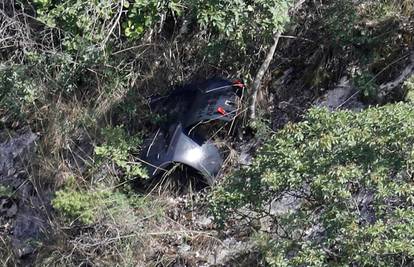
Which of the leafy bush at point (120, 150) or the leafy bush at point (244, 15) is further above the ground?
the leafy bush at point (244, 15)

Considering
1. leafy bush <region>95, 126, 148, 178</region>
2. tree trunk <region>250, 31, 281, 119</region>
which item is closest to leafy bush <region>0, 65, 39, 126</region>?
leafy bush <region>95, 126, 148, 178</region>

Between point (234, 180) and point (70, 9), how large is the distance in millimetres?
2190

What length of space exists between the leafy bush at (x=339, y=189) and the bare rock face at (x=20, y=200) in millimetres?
2480

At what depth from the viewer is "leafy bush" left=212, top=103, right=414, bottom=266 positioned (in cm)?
498

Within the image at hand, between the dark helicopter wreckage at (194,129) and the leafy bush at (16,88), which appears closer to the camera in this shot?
the dark helicopter wreckage at (194,129)

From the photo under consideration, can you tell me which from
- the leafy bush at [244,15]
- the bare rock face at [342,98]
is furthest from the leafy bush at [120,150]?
the bare rock face at [342,98]

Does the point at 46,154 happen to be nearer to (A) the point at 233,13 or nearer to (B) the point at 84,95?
(B) the point at 84,95

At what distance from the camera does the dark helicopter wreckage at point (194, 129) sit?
7.34 meters

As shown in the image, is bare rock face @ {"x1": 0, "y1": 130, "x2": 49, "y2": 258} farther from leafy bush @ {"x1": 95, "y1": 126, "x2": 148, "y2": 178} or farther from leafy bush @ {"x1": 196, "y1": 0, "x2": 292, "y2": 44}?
leafy bush @ {"x1": 196, "y1": 0, "x2": 292, "y2": 44}

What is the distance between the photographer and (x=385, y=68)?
24.1ft

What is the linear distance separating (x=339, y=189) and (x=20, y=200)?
3825mm

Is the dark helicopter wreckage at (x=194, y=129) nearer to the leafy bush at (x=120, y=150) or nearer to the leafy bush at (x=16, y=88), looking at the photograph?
the leafy bush at (x=120, y=150)

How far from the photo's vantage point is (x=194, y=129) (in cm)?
754

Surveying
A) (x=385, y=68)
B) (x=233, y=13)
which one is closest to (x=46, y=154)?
(x=233, y=13)
